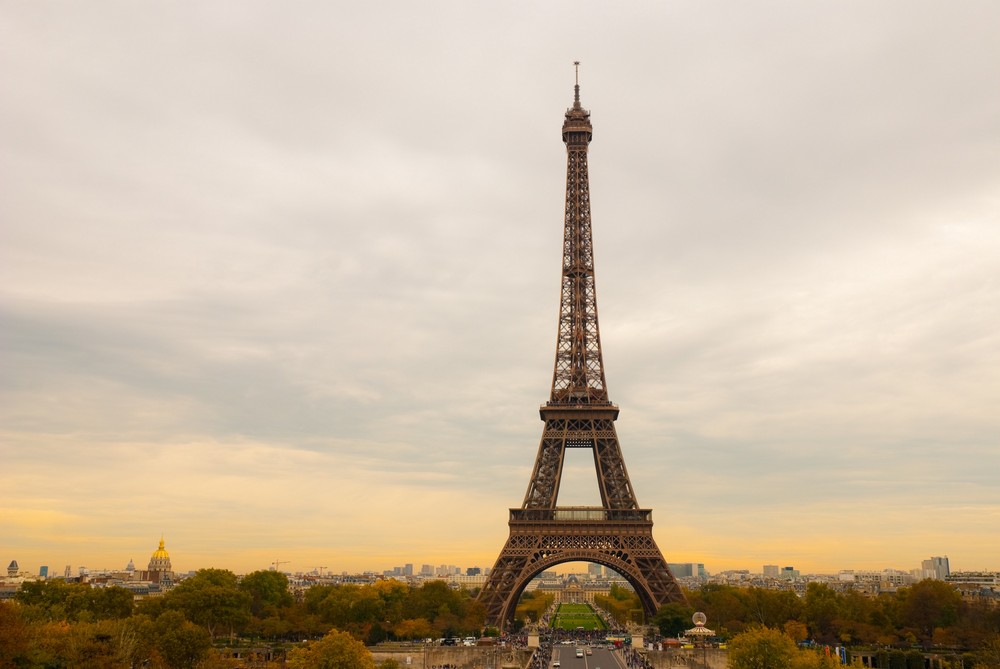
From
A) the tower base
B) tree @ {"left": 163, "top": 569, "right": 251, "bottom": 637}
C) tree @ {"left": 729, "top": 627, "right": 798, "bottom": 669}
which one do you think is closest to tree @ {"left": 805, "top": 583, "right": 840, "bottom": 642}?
the tower base

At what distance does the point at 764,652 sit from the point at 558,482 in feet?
127

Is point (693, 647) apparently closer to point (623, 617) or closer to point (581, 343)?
point (581, 343)

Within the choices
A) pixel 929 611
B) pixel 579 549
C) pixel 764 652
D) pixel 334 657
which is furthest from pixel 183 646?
pixel 929 611

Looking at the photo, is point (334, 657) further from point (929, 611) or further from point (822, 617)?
point (929, 611)

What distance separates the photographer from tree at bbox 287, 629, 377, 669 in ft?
188

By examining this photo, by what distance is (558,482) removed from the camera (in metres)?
97.9

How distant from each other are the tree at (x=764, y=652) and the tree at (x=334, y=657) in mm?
26674

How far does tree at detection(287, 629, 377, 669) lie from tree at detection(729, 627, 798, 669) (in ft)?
87.5

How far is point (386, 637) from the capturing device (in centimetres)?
9338

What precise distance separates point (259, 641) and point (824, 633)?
213ft

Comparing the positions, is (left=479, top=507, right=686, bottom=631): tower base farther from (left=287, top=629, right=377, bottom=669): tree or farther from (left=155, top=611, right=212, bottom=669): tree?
(left=155, top=611, right=212, bottom=669): tree

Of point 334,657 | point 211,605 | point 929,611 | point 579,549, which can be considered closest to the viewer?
point 334,657

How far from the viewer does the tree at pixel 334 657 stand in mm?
57312

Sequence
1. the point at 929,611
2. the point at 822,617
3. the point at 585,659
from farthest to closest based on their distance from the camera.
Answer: the point at 822,617
the point at 929,611
the point at 585,659
